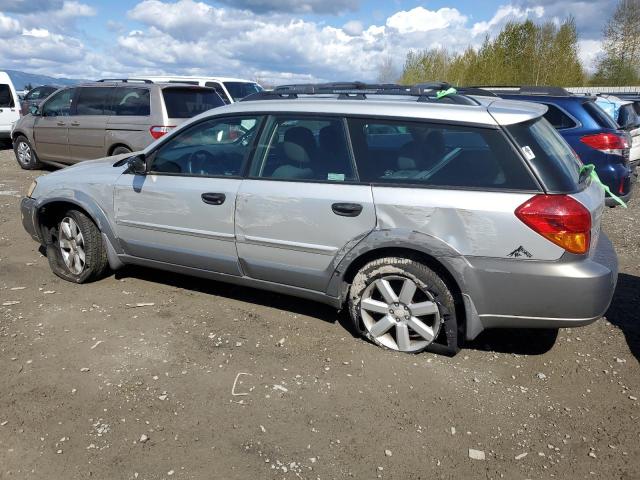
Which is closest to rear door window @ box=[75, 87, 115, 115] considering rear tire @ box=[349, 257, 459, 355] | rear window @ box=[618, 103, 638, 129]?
rear tire @ box=[349, 257, 459, 355]

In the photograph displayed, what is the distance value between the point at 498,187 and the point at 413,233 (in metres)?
0.56

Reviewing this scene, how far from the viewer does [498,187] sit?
125 inches

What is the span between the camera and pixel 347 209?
3500mm

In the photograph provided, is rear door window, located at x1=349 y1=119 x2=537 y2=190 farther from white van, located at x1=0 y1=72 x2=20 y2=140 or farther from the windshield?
white van, located at x1=0 y1=72 x2=20 y2=140

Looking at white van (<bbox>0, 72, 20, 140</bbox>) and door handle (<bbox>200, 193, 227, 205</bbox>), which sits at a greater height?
white van (<bbox>0, 72, 20, 140</bbox>)

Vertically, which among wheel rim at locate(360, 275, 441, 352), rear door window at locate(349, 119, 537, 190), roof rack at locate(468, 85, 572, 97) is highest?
roof rack at locate(468, 85, 572, 97)

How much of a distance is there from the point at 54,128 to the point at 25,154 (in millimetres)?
1633

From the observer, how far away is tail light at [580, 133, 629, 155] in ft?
22.1

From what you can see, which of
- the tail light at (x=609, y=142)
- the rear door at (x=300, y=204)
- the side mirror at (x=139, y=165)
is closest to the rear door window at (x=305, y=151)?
the rear door at (x=300, y=204)

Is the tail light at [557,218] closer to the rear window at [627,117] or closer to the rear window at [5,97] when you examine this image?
the rear window at [627,117]

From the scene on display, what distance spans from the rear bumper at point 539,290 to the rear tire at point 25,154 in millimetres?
10266

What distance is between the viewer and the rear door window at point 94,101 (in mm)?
9164

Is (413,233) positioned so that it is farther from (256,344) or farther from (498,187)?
(256,344)

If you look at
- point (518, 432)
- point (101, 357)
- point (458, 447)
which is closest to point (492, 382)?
point (518, 432)
